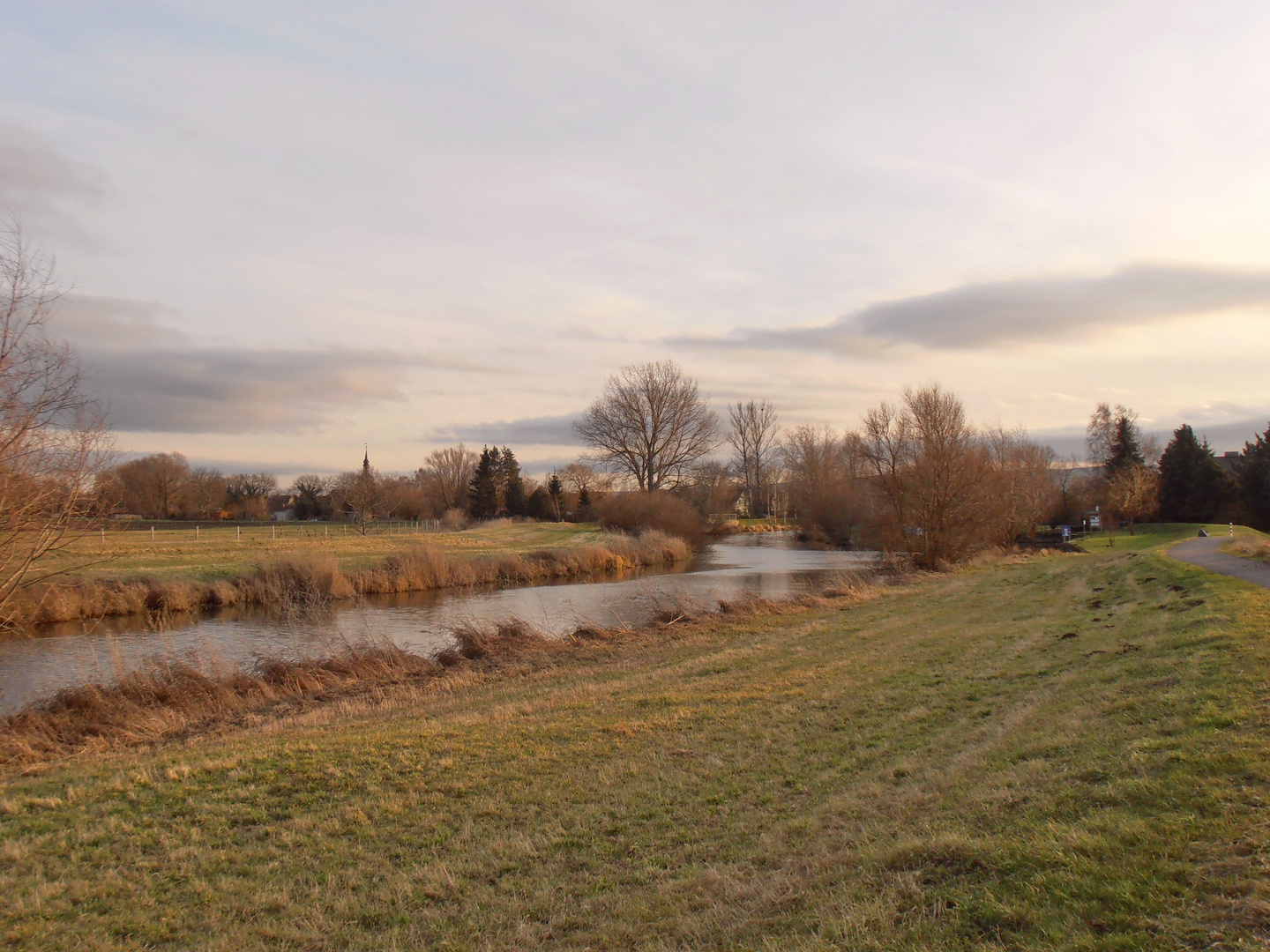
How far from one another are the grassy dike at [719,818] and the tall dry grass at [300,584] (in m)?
12.5

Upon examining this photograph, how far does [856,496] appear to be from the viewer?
188ft

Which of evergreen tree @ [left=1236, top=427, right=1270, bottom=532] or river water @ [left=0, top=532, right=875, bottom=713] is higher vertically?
evergreen tree @ [left=1236, top=427, right=1270, bottom=532]

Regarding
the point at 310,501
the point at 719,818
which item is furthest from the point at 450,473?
the point at 719,818

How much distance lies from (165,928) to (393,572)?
85.1 ft

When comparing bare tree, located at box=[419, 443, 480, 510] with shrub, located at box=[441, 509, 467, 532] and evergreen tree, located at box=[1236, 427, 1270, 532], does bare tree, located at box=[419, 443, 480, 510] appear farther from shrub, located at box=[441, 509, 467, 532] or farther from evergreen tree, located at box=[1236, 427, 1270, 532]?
evergreen tree, located at box=[1236, 427, 1270, 532]

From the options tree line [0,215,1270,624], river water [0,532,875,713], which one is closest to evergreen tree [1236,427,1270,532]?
tree line [0,215,1270,624]

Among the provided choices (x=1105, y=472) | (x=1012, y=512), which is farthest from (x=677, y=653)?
(x=1105, y=472)

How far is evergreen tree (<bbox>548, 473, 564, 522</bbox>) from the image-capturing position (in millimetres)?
74000

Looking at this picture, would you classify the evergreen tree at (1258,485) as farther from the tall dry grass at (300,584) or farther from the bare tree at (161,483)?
the bare tree at (161,483)

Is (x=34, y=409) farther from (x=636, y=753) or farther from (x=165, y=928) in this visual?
(x=636, y=753)

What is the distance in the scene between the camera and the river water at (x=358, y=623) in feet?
45.8

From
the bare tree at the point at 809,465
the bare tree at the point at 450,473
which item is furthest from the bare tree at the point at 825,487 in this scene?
the bare tree at the point at 450,473

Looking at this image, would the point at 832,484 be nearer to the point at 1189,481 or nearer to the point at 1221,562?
the point at 1189,481

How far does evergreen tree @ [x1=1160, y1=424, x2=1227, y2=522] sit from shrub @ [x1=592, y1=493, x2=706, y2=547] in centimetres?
3284
